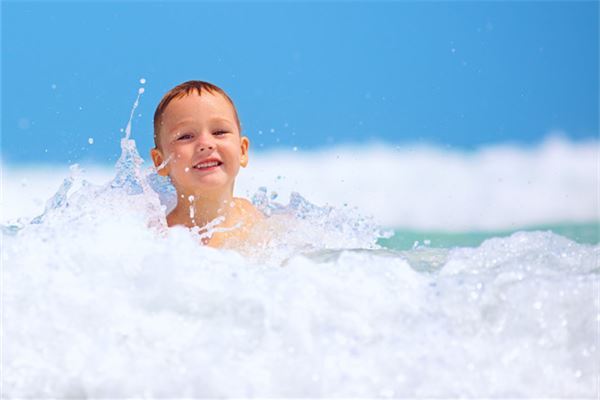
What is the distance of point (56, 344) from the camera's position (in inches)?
59.9

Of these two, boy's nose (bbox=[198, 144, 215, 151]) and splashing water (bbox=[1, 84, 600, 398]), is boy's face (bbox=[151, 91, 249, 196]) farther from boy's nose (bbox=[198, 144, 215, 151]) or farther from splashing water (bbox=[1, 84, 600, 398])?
splashing water (bbox=[1, 84, 600, 398])

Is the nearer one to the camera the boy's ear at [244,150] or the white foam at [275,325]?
the white foam at [275,325]

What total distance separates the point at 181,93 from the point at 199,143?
0.62ft

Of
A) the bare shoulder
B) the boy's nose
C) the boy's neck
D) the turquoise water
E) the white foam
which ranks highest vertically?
the turquoise water

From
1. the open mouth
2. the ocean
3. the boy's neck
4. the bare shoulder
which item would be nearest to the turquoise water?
the bare shoulder

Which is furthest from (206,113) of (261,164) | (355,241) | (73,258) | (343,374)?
(261,164)

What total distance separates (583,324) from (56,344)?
3.24 ft

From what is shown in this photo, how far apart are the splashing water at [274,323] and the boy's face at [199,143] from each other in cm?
69

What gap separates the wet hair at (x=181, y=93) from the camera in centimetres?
262

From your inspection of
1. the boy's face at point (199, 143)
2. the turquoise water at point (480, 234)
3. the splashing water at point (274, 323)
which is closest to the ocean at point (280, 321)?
the splashing water at point (274, 323)

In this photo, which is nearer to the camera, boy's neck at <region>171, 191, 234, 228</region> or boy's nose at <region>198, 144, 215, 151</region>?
boy's nose at <region>198, 144, 215, 151</region>

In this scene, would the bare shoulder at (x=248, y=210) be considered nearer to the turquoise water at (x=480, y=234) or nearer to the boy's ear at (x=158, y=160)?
the boy's ear at (x=158, y=160)

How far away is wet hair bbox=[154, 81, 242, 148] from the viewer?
2.62 m

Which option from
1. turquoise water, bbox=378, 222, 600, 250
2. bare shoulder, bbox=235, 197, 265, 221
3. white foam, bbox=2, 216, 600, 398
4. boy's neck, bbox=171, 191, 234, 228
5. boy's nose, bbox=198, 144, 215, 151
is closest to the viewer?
white foam, bbox=2, 216, 600, 398
